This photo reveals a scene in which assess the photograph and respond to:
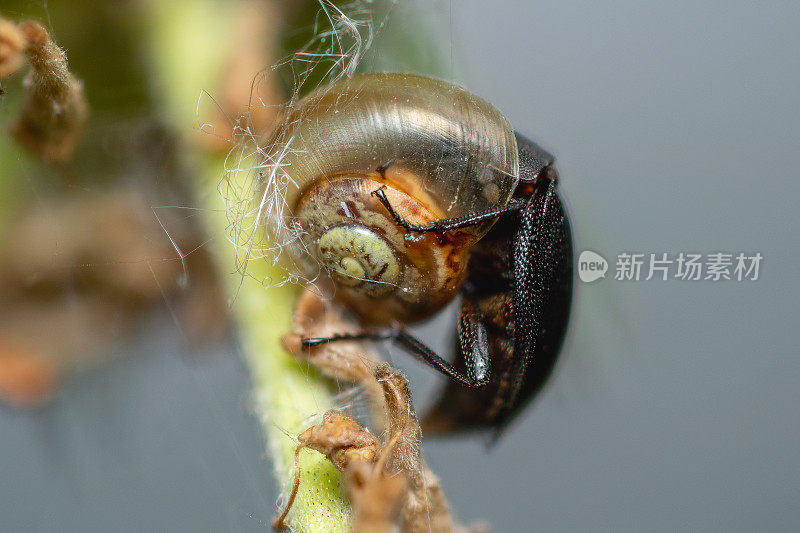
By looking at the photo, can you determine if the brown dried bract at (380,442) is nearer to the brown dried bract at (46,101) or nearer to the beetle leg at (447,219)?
the beetle leg at (447,219)

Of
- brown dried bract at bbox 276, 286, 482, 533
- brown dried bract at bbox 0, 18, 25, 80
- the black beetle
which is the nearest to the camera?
brown dried bract at bbox 276, 286, 482, 533

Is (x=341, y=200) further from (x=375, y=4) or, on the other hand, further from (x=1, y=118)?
(x=1, y=118)

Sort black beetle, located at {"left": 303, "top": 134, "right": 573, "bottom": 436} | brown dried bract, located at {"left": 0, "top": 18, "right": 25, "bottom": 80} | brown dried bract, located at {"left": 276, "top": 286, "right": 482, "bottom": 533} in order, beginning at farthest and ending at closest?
black beetle, located at {"left": 303, "top": 134, "right": 573, "bottom": 436}
brown dried bract, located at {"left": 0, "top": 18, "right": 25, "bottom": 80}
brown dried bract, located at {"left": 276, "top": 286, "right": 482, "bottom": 533}

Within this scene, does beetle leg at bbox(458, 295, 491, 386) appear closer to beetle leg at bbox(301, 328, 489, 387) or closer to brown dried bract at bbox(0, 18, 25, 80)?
beetle leg at bbox(301, 328, 489, 387)

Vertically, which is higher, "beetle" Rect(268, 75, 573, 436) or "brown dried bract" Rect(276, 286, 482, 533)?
"beetle" Rect(268, 75, 573, 436)

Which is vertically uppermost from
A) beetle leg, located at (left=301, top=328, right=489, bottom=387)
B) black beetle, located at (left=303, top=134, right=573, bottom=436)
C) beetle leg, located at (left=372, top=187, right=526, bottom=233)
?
beetle leg, located at (left=372, top=187, right=526, bottom=233)

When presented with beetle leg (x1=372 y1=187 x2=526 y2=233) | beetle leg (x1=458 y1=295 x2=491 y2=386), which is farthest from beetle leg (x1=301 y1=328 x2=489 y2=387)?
beetle leg (x1=372 y1=187 x2=526 y2=233)

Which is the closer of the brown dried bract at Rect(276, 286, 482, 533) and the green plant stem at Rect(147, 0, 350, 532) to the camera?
the brown dried bract at Rect(276, 286, 482, 533)

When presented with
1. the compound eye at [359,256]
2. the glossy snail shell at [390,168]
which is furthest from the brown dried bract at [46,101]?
the compound eye at [359,256]
